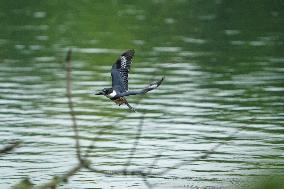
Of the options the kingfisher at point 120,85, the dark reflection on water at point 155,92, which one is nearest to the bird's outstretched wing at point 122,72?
the kingfisher at point 120,85

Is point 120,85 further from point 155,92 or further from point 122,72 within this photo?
point 155,92

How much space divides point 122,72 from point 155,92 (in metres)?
26.5

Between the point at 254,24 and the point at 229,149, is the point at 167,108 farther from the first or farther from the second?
the point at 254,24

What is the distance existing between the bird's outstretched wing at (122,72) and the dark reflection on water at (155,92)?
8.25 feet

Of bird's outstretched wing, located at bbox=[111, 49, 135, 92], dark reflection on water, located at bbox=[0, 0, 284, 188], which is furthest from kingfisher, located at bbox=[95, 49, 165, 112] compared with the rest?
dark reflection on water, located at bbox=[0, 0, 284, 188]

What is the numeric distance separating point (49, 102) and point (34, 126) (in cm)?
361

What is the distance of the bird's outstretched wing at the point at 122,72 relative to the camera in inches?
256

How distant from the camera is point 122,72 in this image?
7195 millimetres

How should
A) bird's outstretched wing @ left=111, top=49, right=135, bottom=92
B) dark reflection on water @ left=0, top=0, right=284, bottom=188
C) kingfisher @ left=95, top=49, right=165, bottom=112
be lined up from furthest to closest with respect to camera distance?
dark reflection on water @ left=0, top=0, right=284, bottom=188, bird's outstretched wing @ left=111, top=49, right=135, bottom=92, kingfisher @ left=95, top=49, right=165, bottom=112

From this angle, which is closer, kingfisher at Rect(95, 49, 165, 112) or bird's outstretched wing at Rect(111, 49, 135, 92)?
kingfisher at Rect(95, 49, 165, 112)

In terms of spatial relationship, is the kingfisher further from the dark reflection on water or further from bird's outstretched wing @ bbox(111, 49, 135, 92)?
the dark reflection on water

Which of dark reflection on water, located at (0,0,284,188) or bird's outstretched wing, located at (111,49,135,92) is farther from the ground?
bird's outstretched wing, located at (111,49,135,92)

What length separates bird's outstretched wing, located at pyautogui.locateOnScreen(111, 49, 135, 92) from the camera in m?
6.50

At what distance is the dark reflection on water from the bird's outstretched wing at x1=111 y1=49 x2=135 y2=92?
2.51 metres
